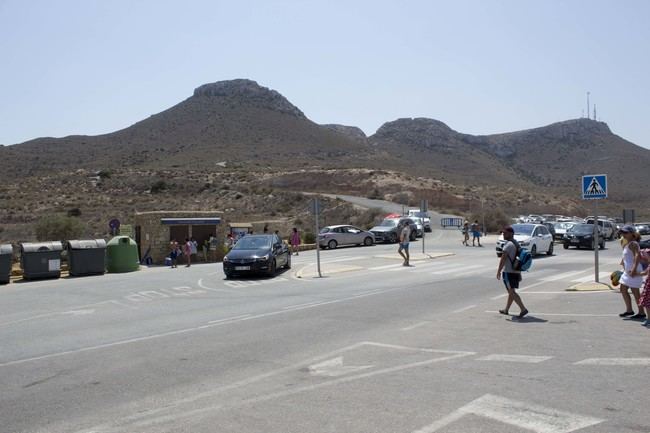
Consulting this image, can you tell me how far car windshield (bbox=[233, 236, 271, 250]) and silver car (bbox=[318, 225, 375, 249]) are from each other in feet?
49.0

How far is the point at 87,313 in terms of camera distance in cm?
1359

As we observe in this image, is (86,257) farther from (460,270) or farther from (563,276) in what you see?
(563,276)

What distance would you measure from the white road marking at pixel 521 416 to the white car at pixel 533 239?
21502 mm

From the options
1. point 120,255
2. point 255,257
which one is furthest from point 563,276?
point 120,255

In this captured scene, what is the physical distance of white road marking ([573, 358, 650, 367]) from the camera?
7.42 m

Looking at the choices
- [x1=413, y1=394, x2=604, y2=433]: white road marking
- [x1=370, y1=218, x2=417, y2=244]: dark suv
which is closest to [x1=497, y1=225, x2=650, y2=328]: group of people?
[x1=413, y1=394, x2=604, y2=433]: white road marking

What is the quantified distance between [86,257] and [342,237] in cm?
1776

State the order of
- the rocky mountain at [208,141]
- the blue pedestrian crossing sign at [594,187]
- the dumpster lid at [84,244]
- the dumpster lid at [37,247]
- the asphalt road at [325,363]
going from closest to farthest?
1. the asphalt road at [325,363]
2. the blue pedestrian crossing sign at [594,187]
3. the dumpster lid at [37,247]
4. the dumpster lid at [84,244]
5. the rocky mountain at [208,141]

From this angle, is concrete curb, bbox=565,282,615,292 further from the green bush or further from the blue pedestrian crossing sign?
the green bush

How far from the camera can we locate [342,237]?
38.2m

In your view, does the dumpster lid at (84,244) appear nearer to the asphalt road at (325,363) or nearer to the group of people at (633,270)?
the asphalt road at (325,363)

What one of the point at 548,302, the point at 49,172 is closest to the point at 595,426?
the point at 548,302

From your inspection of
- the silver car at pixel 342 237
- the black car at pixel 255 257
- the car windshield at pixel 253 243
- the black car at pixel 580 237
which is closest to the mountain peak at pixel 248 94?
the silver car at pixel 342 237

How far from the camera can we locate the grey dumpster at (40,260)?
2228cm
